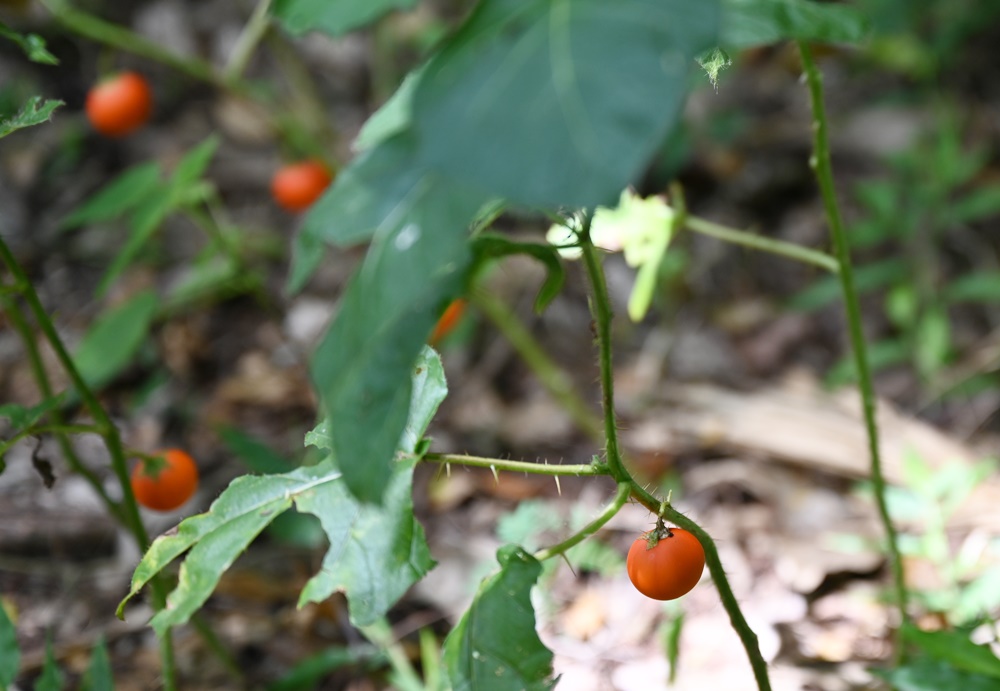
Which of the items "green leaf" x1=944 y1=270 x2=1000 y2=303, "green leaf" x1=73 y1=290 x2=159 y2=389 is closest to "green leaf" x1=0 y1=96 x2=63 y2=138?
"green leaf" x1=73 y1=290 x2=159 y2=389

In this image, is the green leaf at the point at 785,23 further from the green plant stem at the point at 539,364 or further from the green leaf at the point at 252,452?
the green leaf at the point at 252,452

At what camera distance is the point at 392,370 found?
0.61 m

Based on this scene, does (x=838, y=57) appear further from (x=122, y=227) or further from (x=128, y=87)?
(x=122, y=227)

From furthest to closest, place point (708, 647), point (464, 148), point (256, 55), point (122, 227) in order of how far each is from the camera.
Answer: point (256, 55) → point (122, 227) → point (708, 647) → point (464, 148)

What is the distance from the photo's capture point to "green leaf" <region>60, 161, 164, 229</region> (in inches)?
74.5

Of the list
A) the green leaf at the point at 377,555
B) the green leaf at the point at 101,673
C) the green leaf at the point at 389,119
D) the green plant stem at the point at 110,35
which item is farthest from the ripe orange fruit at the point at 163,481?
the green plant stem at the point at 110,35

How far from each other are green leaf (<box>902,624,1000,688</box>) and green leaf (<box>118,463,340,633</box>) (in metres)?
0.75

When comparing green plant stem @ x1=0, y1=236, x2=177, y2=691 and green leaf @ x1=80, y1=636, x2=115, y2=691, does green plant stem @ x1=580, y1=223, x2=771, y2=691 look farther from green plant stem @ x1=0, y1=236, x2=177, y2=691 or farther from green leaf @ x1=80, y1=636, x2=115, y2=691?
green leaf @ x1=80, y1=636, x2=115, y2=691

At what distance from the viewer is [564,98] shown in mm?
477

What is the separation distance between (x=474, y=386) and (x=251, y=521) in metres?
1.86

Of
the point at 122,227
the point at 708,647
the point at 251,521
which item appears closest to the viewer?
the point at 251,521

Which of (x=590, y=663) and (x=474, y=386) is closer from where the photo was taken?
(x=590, y=663)

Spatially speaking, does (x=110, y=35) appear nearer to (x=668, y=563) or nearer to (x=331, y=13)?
(x=331, y=13)

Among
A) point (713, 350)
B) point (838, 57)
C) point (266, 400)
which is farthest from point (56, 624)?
point (838, 57)
